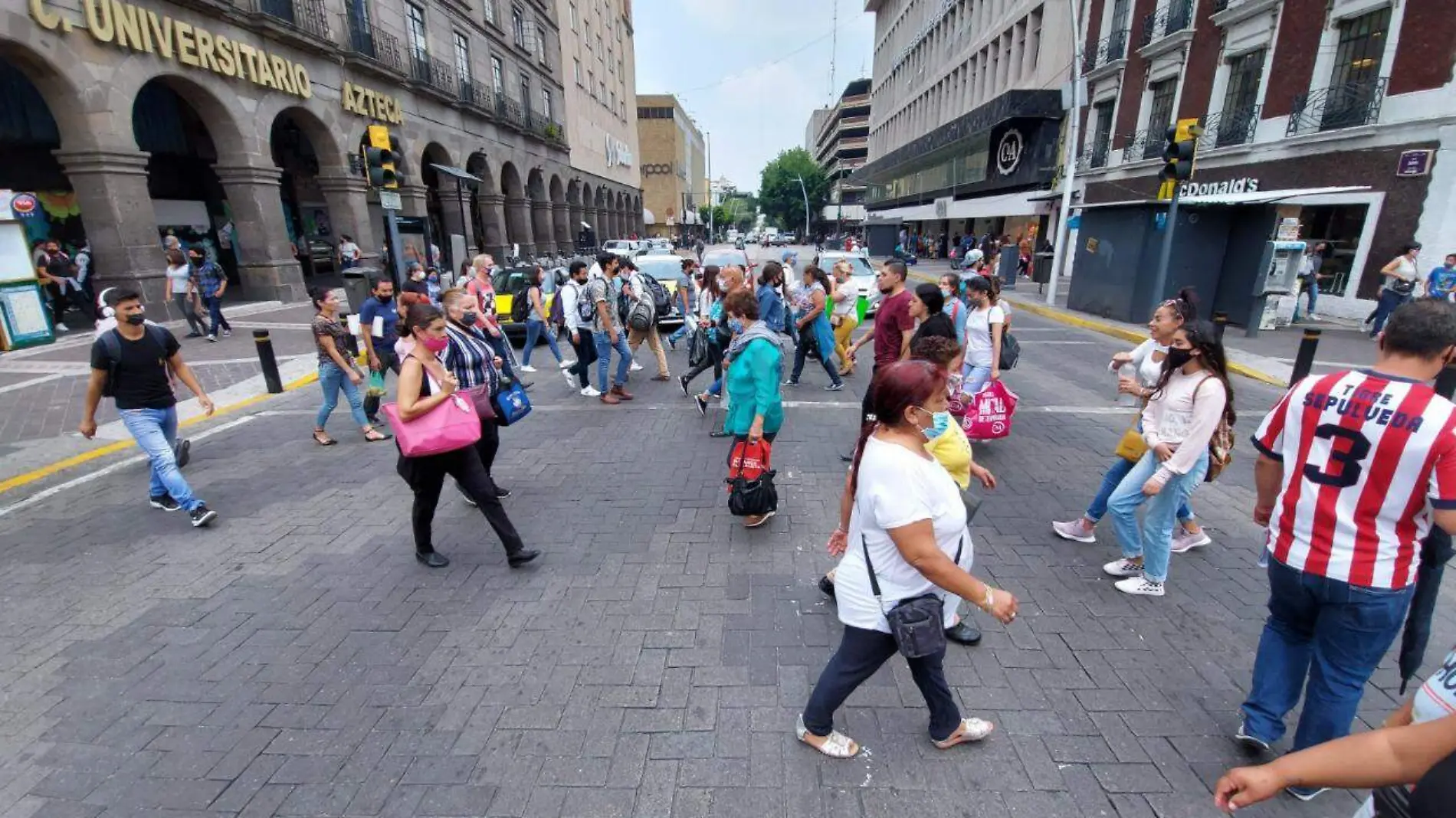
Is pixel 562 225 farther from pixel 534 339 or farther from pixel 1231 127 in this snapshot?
pixel 1231 127

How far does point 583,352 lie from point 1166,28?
76.1 ft

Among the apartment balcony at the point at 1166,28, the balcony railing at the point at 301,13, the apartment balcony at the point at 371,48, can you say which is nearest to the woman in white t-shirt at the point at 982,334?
the balcony railing at the point at 301,13

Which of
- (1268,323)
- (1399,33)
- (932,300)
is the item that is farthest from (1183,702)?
(1399,33)

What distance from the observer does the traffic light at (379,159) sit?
9500 millimetres

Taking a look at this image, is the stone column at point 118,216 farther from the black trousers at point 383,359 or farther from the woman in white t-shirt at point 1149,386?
the woman in white t-shirt at point 1149,386

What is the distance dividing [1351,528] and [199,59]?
2013cm

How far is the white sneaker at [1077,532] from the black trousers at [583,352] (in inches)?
232

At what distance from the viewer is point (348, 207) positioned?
63.2ft

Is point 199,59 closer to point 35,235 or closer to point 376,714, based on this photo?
point 35,235

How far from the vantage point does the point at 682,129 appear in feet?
293

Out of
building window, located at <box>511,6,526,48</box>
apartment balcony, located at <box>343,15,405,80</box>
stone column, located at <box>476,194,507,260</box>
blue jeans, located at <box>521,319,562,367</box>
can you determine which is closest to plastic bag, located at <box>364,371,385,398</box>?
blue jeans, located at <box>521,319,562,367</box>

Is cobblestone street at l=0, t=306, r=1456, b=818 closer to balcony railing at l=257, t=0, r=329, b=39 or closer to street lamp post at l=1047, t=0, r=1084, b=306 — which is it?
street lamp post at l=1047, t=0, r=1084, b=306

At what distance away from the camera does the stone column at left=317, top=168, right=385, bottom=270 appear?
18938 millimetres

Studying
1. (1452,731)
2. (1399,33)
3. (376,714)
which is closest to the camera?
(1452,731)
